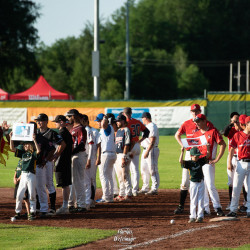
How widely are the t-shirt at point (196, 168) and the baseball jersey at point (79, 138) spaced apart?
2.18 m

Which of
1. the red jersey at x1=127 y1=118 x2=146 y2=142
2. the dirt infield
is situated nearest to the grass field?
the red jersey at x1=127 y1=118 x2=146 y2=142

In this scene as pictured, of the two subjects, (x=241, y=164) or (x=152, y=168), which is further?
(x=152, y=168)

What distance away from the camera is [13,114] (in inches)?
1383

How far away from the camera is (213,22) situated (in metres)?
93.6

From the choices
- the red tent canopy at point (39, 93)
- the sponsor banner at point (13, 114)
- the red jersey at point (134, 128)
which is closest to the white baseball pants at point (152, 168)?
the red jersey at point (134, 128)

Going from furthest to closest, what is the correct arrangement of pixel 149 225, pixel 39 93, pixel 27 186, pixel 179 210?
pixel 39 93, pixel 179 210, pixel 27 186, pixel 149 225

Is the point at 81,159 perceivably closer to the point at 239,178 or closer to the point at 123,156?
the point at 123,156

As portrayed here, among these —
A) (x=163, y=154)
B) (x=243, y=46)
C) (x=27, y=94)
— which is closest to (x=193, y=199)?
(x=163, y=154)

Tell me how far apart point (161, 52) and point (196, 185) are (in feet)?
248

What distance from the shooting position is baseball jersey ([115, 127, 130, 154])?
13352 mm

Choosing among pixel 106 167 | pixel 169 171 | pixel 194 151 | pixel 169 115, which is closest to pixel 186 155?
pixel 194 151

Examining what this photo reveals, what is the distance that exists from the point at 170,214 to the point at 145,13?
276 ft

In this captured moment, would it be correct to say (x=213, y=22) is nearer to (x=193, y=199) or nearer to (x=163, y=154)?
(x=163, y=154)

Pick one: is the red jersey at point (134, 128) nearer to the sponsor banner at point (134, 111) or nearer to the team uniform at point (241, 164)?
the team uniform at point (241, 164)
